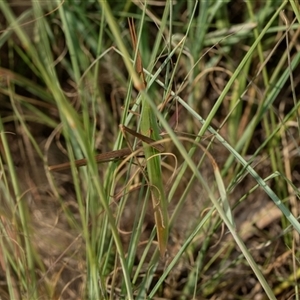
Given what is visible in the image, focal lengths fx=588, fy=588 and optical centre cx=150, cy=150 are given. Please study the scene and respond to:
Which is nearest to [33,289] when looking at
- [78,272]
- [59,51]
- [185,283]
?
[78,272]

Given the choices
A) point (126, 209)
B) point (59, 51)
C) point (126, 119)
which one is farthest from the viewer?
point (59, 51)

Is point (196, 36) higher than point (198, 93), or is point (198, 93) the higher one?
point (196, 36)

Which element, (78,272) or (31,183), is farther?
(31,183)

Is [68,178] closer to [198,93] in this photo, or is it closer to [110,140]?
[110,140]

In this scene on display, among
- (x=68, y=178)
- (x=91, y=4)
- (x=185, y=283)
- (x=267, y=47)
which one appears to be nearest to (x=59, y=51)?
(x=91, y=4)

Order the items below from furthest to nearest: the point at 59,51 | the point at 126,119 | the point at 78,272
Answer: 1. the point at 59,51
2. the point at 78,272
3. the point at 126,119

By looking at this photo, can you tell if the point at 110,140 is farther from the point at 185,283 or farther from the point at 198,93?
the point at 185,283

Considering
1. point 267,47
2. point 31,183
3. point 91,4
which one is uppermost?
point 91,4

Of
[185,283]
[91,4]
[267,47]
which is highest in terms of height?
[91,4]

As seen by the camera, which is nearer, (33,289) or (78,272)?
(33,289)
